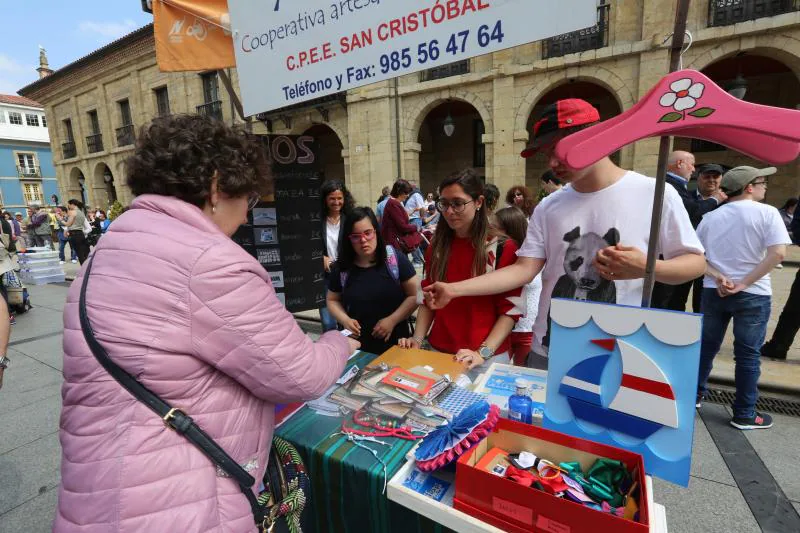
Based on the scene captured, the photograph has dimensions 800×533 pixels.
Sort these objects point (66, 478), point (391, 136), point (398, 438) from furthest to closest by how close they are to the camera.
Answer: point (391, 136)
point (398, 438)
point (66, 478)

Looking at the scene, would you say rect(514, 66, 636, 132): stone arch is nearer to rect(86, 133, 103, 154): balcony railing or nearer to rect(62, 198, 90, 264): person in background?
rect(62, 198, 90, 264): person in background

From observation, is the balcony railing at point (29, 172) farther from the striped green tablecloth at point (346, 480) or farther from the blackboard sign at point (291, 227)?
the striped green tablecloth at point (346, 480)

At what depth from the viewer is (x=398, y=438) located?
1302 millimetres

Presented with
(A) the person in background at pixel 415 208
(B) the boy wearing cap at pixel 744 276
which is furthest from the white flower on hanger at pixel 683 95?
(A) the person in background at pixel 415 208

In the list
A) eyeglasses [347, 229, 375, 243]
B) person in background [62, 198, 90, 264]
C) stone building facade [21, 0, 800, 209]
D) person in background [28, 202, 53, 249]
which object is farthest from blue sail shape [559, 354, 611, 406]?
person in background [28, 202, 53, 249]

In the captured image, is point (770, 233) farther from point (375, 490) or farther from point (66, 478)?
point (66, 478)

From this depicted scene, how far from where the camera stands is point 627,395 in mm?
1056

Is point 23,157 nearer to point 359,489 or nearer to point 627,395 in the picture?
point 359,489

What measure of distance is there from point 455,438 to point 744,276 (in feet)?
9.85

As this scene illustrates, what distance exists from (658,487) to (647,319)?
6.46ft

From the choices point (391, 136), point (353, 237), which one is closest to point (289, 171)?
point (353, 237)

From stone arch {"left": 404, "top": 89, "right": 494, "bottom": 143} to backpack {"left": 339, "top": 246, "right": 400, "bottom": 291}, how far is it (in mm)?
8795

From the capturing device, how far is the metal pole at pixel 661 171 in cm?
91

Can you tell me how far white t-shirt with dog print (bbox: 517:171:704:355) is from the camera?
1.44 m
